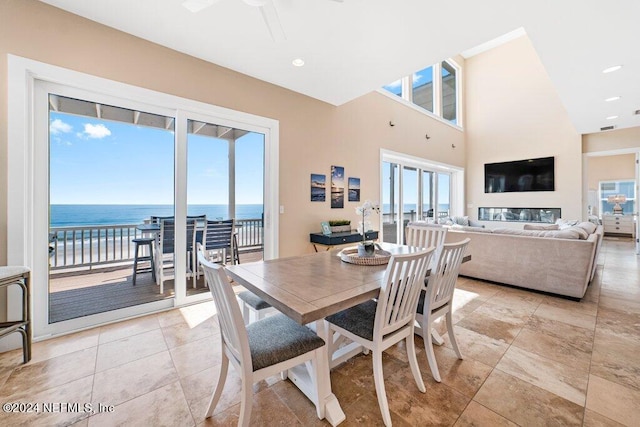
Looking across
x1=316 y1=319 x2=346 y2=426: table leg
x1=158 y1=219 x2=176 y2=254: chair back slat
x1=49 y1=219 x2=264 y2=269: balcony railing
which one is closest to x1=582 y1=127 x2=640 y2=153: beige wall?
x1=49 y1=219 x2=264 y2=269: balcony railing

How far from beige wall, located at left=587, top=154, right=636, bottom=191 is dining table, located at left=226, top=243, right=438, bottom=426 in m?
10.5

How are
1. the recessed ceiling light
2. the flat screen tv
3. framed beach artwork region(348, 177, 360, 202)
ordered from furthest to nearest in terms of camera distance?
the flat screen tv, framed beach artwork region(348, 177, 360, 202), the recessed ceiling light

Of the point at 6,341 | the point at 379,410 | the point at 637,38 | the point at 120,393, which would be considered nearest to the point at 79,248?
the point at 6,341

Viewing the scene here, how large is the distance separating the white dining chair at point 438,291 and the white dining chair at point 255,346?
2.60 ft

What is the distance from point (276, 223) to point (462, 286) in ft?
9.38

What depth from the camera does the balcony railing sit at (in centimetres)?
268

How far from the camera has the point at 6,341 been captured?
2.10 metres

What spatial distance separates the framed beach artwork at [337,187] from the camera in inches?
172

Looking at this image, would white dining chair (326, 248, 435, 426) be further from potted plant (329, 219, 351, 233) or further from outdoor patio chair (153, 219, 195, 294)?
potted plant (329, 219, 351, 233)

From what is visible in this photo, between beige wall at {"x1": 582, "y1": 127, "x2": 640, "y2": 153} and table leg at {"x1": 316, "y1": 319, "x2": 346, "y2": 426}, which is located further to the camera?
beige wall at {"x1": 582, "y1": 127, "x2": 640, "y2": 153}

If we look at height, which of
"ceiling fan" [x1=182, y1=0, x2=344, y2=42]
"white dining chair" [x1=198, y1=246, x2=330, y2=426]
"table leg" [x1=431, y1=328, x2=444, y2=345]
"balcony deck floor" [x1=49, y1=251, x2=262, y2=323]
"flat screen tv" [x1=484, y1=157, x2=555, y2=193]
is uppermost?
"ceiling fan" [x1=182, y1=0, x2=344, y2=42]

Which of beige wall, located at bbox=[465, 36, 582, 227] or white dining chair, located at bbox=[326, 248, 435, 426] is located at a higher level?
beige wall, located at bbox=[465, 36, 582, 227]

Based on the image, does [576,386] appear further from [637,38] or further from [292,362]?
[637,38]

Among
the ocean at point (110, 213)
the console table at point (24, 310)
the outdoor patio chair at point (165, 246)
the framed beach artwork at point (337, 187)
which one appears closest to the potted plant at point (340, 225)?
the framed beach artwork at point (337, 187)
